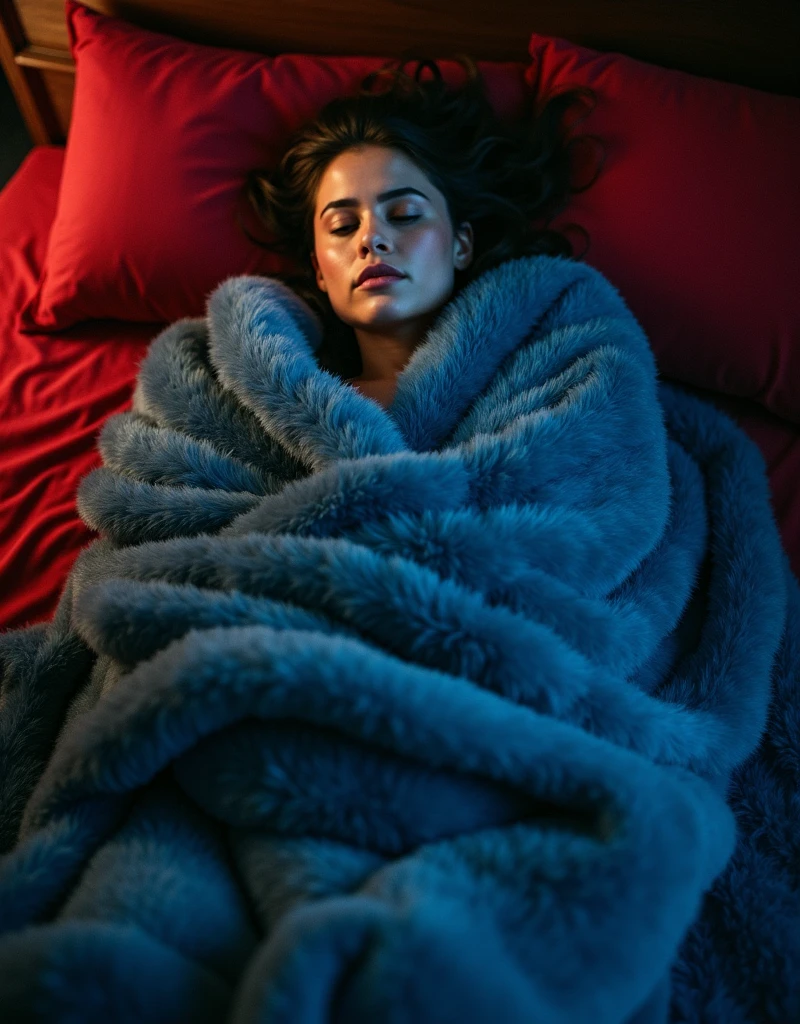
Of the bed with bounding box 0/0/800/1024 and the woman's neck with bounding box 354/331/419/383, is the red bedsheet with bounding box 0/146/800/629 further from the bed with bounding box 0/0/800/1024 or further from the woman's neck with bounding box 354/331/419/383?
the woman's neck with bounding box 354/331/419/383

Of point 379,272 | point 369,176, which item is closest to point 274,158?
point 369,176

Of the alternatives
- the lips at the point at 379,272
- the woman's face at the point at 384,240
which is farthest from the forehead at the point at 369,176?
the lips at the point at 379,272

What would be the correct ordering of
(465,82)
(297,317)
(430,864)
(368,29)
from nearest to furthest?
(430,864) < (297,317) < (465,82) < (368,29)

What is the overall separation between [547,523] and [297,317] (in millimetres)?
514

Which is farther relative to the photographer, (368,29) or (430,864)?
(368,29)

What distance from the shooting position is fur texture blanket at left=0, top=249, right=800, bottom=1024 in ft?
1.53

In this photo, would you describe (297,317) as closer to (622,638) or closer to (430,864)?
(622,638)

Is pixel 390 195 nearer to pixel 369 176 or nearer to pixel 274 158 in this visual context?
pixel 369 176

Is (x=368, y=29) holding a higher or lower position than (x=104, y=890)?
higher

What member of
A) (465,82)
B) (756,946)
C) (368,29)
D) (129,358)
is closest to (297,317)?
(129,358)

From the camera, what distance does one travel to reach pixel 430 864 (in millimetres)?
499

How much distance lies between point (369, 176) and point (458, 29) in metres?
0.44

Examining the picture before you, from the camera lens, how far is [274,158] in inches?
46.3

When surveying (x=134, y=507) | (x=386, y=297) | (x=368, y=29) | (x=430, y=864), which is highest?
(x=368, y=29)
